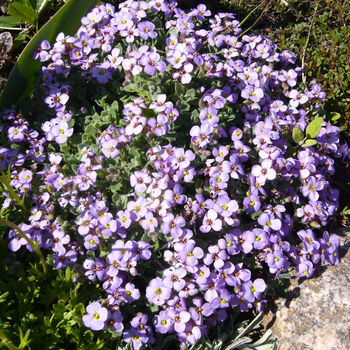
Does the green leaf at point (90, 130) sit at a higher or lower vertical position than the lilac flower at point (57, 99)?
lower

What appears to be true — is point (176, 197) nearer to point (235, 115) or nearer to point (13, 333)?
point (235, 115)

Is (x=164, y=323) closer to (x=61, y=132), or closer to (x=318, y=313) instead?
(x=318, y=313)

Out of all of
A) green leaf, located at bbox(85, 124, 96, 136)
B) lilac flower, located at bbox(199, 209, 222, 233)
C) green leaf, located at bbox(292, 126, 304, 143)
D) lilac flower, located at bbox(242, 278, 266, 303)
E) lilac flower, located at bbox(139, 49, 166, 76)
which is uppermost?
lilac flower, located at bbox(139, 49, 166, 76)

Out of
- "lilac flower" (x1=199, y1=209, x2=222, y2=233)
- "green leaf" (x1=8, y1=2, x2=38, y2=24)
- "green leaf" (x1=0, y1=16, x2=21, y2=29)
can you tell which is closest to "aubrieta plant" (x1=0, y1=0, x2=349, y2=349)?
"lilac flower" (x1=199, y1=209, x2=222, y2=233)

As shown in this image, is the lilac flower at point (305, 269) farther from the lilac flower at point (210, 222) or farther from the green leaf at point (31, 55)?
the green leaf at point (31, 55)

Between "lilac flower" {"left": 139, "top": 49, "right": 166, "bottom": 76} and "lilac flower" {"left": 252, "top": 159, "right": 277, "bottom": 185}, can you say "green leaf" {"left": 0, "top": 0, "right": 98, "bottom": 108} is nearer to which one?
"lilac flower" {"left": 139, "top": 49, "right": 166, "bottom": 76}

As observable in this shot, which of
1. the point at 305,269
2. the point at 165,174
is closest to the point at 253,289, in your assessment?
the point at 305,269

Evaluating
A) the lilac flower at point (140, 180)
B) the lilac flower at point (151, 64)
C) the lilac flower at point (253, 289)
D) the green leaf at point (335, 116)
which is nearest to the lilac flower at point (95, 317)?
the lilac flower at point (140, 180)
